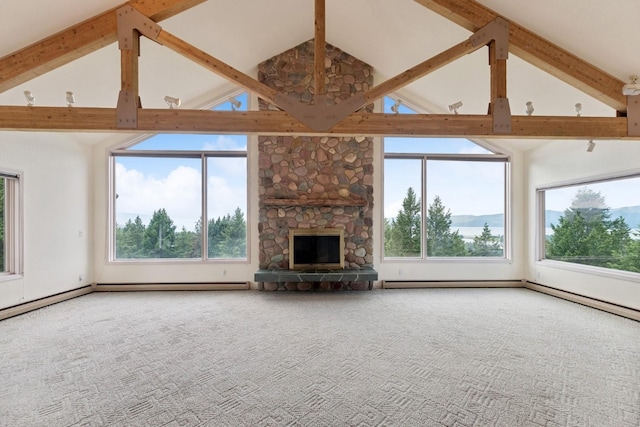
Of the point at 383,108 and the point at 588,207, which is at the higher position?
the point at 383,108

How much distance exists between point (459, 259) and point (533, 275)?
4.79ft

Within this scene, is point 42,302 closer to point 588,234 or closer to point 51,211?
point 51,211

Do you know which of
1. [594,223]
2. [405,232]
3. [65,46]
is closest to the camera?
[65,46]

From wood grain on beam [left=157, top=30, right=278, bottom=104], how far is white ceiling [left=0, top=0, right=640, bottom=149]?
66 cm

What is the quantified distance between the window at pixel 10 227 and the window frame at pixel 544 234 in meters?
8.96

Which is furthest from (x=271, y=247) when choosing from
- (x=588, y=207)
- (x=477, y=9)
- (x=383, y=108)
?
(x=588, y=207)

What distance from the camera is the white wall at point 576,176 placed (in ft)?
14.9

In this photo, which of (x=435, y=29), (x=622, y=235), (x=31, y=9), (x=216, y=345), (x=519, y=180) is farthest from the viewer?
(x=519, y=180)

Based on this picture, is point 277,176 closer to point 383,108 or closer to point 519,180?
point 383,108

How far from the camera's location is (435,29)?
4484mm

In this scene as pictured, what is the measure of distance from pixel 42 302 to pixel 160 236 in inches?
78.6

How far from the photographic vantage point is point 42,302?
15.8ft

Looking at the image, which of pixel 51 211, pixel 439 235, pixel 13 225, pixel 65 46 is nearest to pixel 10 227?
pixel 13 225

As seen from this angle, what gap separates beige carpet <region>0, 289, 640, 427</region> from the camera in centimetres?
221
